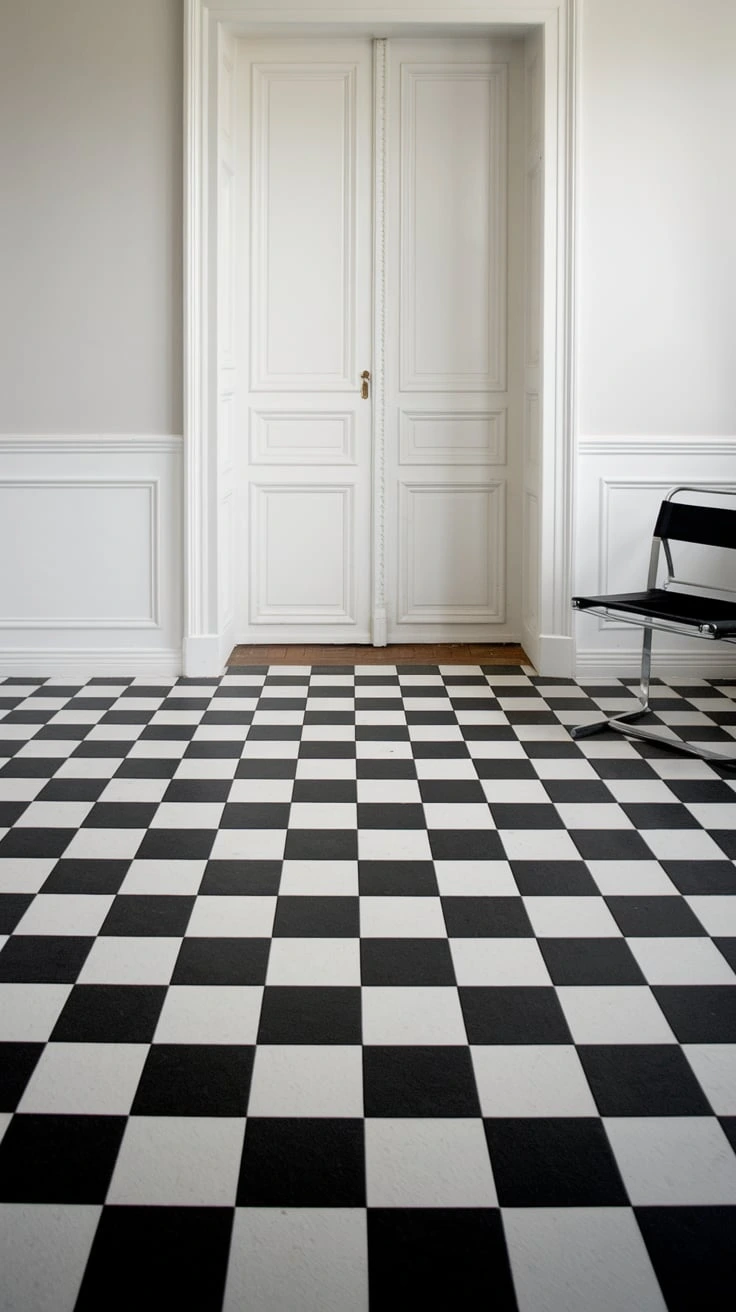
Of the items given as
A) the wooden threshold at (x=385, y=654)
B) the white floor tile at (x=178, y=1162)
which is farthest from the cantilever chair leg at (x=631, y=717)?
Result: the white floor tile at (x=178, y=1162)

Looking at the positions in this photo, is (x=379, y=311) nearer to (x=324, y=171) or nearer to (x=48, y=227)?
(x=324, y=171)

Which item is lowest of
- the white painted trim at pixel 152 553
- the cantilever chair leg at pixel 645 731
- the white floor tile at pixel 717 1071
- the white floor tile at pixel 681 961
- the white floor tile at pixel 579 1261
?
the white floor tile at pixel 579 1261

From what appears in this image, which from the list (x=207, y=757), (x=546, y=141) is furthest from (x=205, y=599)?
(x=546, y=141)

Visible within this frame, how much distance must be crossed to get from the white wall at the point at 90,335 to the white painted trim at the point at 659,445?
1.75 m

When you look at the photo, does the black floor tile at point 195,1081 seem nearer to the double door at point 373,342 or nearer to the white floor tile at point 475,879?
the white floor tile at point 475,879

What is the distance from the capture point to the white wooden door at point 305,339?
557cm

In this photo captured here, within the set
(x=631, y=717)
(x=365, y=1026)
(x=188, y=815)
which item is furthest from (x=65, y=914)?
(x=631, y=717)

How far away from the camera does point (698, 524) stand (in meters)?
4.73

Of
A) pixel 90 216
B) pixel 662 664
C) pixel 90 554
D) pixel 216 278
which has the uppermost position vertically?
pixel 90 216

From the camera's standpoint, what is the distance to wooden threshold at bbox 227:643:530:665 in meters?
5.65

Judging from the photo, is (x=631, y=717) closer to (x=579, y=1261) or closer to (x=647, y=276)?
(x=647, y=276)

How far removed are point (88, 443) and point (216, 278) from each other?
85 centimetres

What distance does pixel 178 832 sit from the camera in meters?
3.45

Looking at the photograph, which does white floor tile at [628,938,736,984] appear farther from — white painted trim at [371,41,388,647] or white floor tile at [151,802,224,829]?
white painted trim at [371,41,388,647]
